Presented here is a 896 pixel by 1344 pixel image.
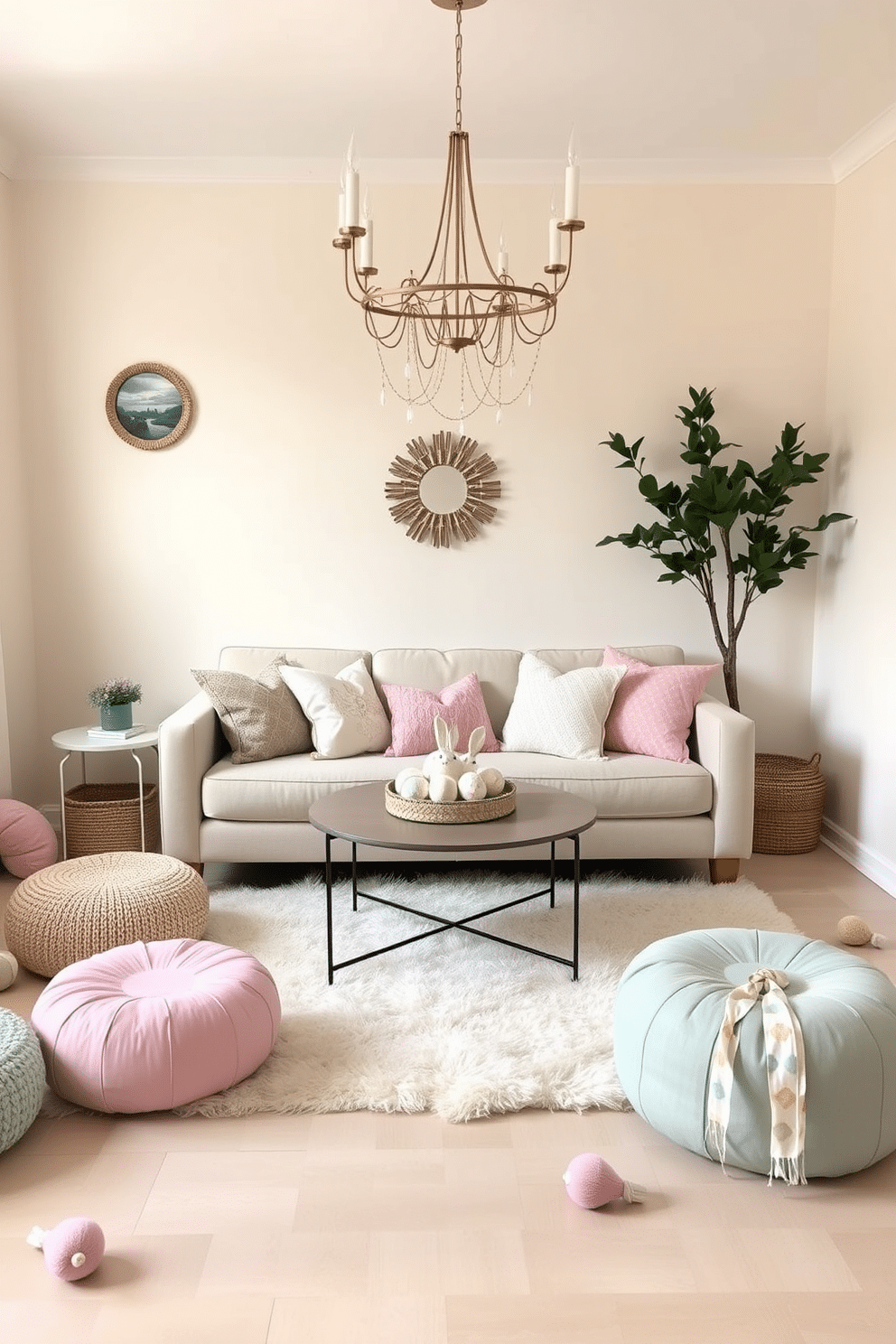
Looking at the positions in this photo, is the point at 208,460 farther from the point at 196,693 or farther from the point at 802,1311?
the point at 802,1311

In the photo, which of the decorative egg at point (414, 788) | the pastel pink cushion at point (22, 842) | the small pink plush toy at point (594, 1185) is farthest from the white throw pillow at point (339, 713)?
the small pink plush toy at point (594, 1185)

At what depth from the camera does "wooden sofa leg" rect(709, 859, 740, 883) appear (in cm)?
402

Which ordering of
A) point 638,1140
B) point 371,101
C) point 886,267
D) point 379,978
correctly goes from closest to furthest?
point 638,1140, point 379,978, point 371,101, point 886,267

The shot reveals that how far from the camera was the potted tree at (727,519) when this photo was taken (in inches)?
170

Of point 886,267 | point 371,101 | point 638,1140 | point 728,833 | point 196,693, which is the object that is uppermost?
point 371,101

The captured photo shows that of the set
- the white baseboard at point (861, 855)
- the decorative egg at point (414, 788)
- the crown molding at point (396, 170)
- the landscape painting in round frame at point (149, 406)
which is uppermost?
the crown molding at point (396, 170)

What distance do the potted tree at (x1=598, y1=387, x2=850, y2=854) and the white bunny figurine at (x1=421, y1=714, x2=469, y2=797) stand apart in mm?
1496

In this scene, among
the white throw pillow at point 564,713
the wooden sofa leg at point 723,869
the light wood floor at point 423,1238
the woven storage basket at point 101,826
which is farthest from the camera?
the woven storage basket at point 101,826

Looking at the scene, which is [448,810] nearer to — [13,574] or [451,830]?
[451,830]

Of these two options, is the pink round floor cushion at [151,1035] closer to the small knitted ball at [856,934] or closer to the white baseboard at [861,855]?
the small knitted ball at [856,934]

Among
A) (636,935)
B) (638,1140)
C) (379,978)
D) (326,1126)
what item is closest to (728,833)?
(636,935)

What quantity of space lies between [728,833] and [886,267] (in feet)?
7.20

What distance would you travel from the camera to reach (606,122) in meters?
4.10

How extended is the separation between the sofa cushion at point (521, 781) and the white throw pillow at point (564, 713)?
125 millimetres
